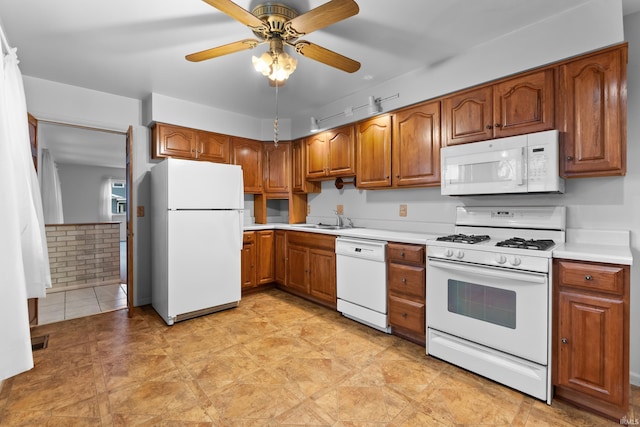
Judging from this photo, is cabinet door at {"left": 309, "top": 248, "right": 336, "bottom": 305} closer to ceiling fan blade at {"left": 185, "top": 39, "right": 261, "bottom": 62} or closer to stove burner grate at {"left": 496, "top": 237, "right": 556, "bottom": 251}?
stove burner grate at {"left": 496, "top": 237, "right": 556, "bottom": 251}

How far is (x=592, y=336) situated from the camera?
1638 mm

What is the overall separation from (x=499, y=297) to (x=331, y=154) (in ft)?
7.89

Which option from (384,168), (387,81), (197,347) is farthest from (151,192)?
(387,81)

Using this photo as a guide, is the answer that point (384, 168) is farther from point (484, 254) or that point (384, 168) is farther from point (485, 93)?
point (484, 254)

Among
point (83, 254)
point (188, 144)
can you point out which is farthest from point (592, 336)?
point (83, 254)

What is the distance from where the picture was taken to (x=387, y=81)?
10.1 feet

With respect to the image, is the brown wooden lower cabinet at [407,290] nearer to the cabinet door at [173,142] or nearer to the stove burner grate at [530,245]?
the stove burner grate at [530,245]

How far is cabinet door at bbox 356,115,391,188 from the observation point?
3.09 meters

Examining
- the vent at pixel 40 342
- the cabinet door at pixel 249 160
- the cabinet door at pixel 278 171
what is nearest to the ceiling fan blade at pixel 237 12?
the cabinet door at pixel 249 160

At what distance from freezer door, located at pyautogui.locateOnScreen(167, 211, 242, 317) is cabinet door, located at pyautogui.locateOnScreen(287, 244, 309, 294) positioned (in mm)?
677

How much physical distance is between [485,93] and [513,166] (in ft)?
2.17

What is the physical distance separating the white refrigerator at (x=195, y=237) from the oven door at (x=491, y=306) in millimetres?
2111

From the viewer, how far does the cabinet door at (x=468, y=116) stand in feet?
7.75

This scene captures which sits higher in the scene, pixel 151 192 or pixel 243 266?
pixel 151 192
